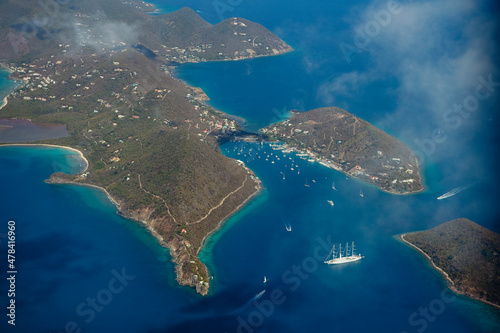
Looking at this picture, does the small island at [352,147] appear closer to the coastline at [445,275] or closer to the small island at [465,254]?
the coastline at [445,275]

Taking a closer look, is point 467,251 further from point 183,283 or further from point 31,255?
point 31,255

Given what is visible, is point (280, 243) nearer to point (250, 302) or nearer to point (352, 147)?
point (250, 302)

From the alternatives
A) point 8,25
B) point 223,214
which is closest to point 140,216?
point 223,214

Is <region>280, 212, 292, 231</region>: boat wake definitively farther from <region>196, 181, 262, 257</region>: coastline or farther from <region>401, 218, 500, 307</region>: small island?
<region>401, 218, 500, 307</region>: small island

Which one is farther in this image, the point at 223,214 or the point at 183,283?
the point at 223,214

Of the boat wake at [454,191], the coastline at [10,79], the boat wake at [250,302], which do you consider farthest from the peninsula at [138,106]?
the boat wake at [454,191]
